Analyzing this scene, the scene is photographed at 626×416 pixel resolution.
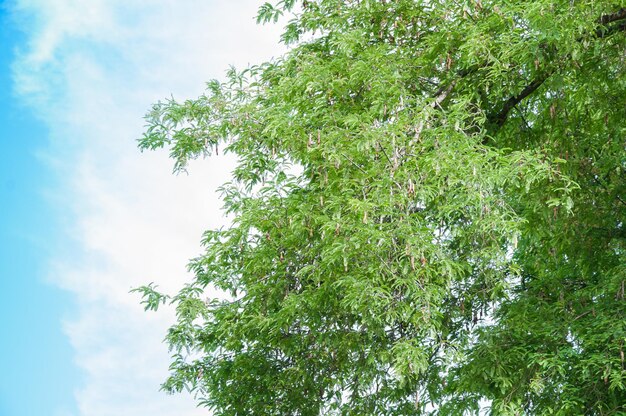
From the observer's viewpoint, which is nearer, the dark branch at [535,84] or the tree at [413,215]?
the tree at [413,215]

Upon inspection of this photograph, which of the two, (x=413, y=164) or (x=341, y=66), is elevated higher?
(x=341, y=66)

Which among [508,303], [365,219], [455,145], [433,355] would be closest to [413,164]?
[455,145]

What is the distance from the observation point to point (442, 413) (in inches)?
337

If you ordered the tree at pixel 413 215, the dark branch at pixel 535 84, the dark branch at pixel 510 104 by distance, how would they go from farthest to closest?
1. the dark branch at pixel 510 104
2. the dark branch at pixel 535 84
3. the tree at pixel 413 215

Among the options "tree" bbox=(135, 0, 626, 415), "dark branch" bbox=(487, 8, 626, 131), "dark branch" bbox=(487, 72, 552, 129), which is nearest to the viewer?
"tree" bbox=(135, 0, 626, 415)

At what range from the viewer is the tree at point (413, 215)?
7.21 m

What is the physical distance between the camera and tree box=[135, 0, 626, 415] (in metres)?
7.21

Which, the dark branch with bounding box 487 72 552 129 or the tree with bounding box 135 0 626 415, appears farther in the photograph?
the dark branch with bounding box 487 72 552 129

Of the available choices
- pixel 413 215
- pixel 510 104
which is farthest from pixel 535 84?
pixel 413 215

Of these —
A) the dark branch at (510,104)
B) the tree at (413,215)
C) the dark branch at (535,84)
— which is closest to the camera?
the tree at (413,215)

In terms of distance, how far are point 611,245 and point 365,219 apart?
13.6ft

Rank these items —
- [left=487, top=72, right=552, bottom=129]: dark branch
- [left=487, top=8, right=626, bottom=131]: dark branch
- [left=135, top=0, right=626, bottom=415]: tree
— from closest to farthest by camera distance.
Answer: [left=135, top=0, right=626, bottom=415]: tree, [left=487, top=8, right=626, bottom=131]: dark branch, [left=487, top=72, right=552, bottom=129]: dark branch

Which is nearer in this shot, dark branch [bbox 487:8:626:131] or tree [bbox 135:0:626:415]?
tree [bbox 135:0:626:415]

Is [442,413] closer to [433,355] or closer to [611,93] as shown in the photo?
[433,355]
